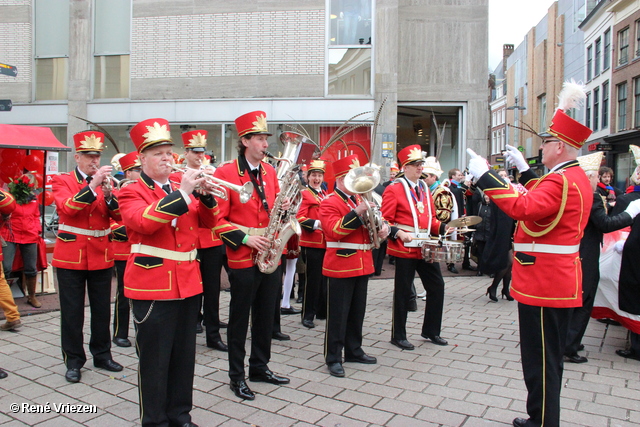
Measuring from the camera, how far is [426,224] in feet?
19.9

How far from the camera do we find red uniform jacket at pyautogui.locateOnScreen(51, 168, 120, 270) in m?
4.86

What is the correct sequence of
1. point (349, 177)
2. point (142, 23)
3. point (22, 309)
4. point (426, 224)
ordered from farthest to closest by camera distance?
point (142, 23), point (22, 309), point (426, 224), point (349, 177)

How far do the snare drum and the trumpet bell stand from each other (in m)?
1.38

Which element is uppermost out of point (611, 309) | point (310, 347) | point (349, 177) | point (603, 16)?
point (603, 16)

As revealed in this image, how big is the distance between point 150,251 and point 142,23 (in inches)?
599

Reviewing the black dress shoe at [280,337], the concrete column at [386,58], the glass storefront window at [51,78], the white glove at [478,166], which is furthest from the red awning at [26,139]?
the concrete column at [386,58]

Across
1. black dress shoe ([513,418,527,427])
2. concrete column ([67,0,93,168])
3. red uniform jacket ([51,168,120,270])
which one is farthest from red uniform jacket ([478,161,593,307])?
concrete column ([67,0,93,168])

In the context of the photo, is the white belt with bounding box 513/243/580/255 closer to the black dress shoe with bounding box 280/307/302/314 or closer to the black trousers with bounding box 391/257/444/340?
the black trousers with bounding box 391/257/444/340

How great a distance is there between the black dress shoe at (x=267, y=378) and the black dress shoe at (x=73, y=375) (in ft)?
5.28

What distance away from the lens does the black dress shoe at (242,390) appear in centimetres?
441

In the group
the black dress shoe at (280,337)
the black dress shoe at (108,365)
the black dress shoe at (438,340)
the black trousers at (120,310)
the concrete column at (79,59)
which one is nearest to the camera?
the black dress shoe at (108,365)

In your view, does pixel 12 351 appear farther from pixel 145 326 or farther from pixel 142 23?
pixel 142 23

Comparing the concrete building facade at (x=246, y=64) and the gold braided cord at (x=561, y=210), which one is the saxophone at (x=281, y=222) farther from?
the concrete building facade at (x=246, y=64)

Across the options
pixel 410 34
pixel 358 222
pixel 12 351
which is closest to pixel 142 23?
pixel 410 34
